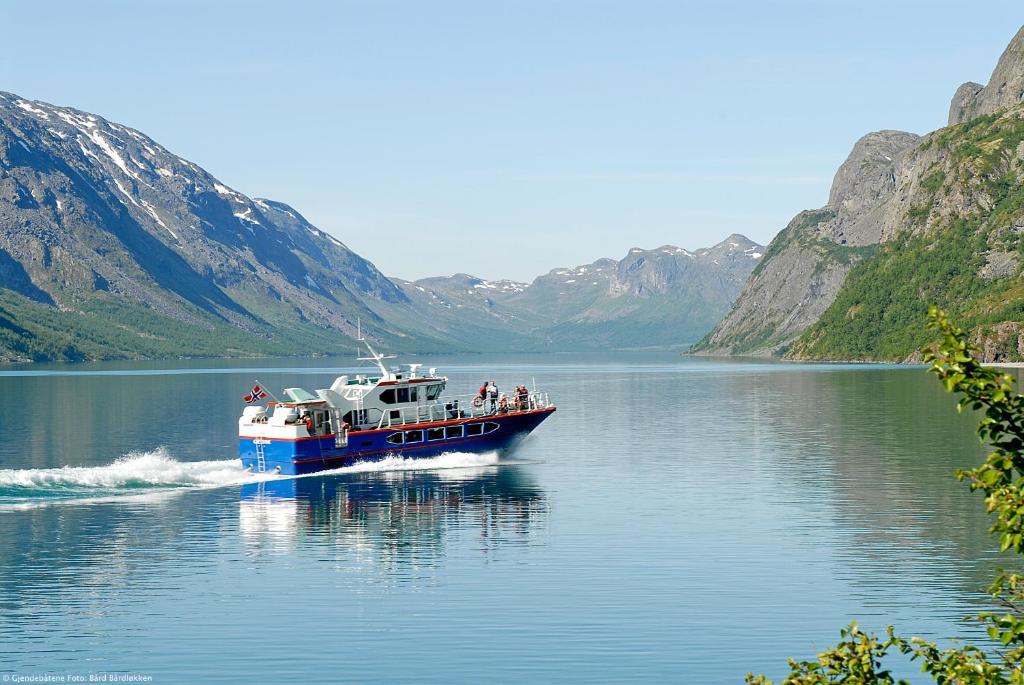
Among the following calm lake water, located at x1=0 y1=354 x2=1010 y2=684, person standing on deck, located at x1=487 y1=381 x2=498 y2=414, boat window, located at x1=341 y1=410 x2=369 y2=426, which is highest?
person standing on deck, located at x1=487 y1=381 x2=498 y2=414

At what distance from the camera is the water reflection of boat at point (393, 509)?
7106 centimetres

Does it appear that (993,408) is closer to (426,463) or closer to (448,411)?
(426,463)

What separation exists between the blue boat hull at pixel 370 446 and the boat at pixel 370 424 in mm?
79

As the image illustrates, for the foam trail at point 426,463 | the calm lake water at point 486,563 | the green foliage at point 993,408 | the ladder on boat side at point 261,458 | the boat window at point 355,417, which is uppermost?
the green foliage at point 993,408

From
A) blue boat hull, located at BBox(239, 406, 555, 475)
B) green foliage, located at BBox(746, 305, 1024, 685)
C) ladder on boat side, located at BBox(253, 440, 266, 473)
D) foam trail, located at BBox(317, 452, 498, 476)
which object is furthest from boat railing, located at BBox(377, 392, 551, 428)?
green foliage, located at BBox(746, 305, 1024, 685)

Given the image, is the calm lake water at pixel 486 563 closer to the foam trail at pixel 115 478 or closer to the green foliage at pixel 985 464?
the foam trail at pixel 115 478

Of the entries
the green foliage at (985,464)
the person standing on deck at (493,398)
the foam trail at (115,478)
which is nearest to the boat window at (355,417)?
the foam trail at (115,478)

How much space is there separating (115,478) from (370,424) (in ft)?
70.7

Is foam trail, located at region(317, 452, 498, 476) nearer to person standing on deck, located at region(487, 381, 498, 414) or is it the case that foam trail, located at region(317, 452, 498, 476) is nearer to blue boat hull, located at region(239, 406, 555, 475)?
blue boat hull, located at region(239, 406, 555, 475)

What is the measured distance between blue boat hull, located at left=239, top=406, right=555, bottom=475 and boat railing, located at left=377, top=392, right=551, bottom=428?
1.05m

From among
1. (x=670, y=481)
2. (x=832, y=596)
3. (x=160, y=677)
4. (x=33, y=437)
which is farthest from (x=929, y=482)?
(x=33, y=437)

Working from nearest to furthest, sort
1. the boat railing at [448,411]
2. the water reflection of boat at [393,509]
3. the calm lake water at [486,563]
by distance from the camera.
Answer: the calm lake water at [486,563] → the water reflection of boat at [393,509] → the boat railing at [448,411]

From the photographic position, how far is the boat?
3927 inches

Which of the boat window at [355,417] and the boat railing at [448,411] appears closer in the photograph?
the boat window at [355,417]
